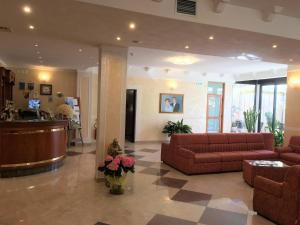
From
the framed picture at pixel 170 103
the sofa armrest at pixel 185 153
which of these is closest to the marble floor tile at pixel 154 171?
the sofa armrest at pixel 185 153

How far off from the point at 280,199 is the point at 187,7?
288 centimetres

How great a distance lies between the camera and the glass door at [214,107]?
11.8 meters

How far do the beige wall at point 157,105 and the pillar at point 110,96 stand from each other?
4.94 metres

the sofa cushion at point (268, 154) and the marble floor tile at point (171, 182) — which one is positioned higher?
the sofa cushion at point (268, 154)

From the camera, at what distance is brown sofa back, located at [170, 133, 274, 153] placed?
628cm

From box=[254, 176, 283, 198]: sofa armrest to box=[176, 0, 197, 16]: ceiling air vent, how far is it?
2.58 metres

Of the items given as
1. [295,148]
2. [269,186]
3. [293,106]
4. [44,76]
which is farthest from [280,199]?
[44,76]

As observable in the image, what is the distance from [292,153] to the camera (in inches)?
259

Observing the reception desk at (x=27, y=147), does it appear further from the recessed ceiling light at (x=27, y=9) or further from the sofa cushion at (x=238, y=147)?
the sofa cushion at (x=238, y=147)

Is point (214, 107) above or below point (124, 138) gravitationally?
above

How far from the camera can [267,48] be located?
5.08 meters

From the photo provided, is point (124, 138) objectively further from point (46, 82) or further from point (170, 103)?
point (170, 103)

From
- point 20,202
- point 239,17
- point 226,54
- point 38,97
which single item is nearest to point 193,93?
point 226,54

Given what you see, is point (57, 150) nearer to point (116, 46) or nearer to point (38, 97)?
point (116, 46)
